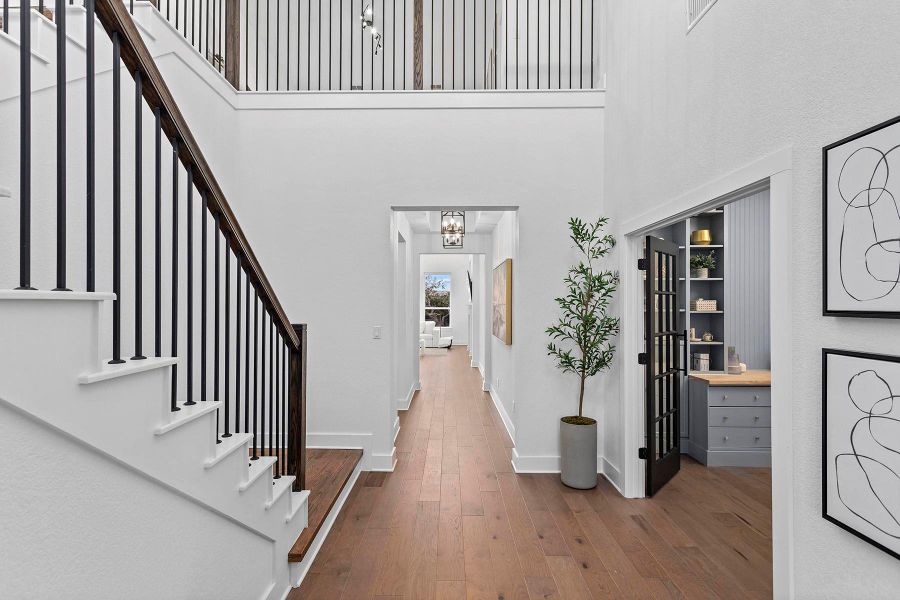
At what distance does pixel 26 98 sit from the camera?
38.7 inches

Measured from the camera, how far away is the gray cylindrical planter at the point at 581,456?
11.6ft

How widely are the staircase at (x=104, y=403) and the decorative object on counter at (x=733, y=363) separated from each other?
12.5ft

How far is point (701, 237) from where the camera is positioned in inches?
173

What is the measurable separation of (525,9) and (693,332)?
348 centimetres

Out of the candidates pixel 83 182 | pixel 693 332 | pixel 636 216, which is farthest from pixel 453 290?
pixel 83 182

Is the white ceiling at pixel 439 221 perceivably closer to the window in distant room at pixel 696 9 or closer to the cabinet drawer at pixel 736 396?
the cabinet drawer at pixel 736 396

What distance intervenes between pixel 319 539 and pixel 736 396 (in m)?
3.54

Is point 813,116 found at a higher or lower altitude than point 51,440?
higher

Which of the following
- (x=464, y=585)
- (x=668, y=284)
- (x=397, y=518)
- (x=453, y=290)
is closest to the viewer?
(x=464, y=585)

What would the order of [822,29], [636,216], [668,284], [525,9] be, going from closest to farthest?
1. [822,29]
2. [636,216]
3. [668,284]
4. [525,9]

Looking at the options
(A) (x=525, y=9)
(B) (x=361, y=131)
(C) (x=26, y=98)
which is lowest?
(C) (x=26, y=98)

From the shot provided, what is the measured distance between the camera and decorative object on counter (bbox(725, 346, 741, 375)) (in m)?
4.21

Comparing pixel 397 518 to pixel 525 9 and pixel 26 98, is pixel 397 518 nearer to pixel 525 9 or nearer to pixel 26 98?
pixel 26 98

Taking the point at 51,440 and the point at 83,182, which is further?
the point at 83,182
